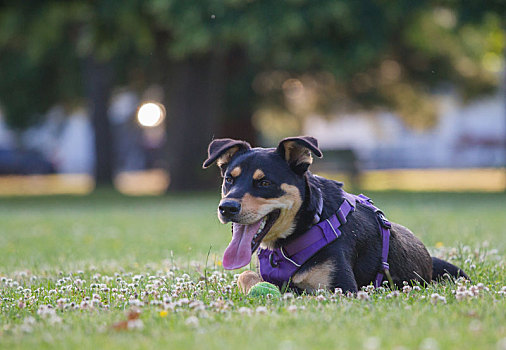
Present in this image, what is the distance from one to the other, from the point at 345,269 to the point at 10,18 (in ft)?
63.0

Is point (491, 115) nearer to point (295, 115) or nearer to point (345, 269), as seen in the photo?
point (295, 115)

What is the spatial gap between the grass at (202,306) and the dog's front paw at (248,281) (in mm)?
93

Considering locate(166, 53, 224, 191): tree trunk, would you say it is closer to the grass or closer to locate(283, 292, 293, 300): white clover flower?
the grass

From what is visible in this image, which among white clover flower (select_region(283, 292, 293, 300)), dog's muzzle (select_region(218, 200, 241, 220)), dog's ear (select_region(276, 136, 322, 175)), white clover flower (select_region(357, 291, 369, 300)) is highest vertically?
dog's ear (select_region(276, 136, 322, 175))

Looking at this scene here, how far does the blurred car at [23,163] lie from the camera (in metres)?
52.1

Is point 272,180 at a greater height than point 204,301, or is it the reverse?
point 272,180

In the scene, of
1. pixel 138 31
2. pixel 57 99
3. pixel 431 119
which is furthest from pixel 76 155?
pixel 138 31

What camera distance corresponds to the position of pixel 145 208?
1883 cm

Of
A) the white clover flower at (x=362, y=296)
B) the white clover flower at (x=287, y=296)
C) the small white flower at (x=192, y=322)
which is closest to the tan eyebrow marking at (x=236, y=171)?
the white clover flower at (x=287, y=296)

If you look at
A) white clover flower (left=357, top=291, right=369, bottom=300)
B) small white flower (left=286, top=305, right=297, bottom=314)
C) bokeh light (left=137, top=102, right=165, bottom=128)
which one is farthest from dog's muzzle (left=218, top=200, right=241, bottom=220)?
bokeh light (left=137, top=102, right=165, bottom=128)

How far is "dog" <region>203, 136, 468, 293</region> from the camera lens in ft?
17.5

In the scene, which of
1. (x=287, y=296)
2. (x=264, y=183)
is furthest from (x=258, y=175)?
(x=287, y=296)

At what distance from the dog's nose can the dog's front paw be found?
696 millimetres

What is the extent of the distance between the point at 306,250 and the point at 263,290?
0.47 meters
